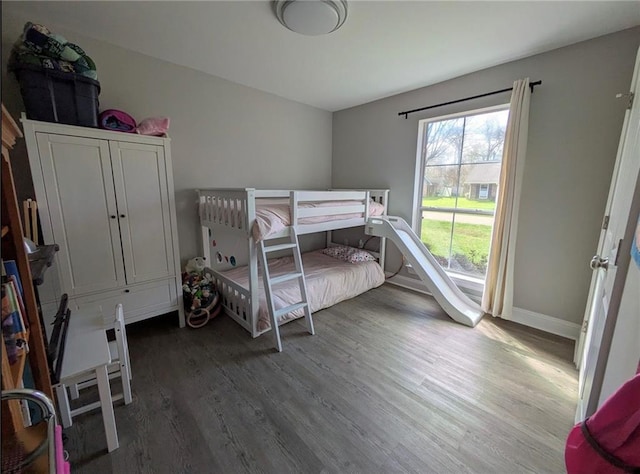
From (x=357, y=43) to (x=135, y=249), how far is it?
97.1 inches

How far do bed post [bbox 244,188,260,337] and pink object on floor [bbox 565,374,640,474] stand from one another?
203 centimetres

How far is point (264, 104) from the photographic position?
3309 mm

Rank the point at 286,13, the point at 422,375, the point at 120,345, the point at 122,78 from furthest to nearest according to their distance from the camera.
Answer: the point at 122,78
the point at 422,375
the point at 286,13
the point at 120,345

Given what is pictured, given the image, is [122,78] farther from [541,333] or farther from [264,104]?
[541,333]

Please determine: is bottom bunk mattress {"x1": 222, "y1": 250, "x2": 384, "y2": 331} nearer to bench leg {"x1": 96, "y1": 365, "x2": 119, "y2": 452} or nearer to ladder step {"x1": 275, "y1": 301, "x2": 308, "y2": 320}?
ladder step {"x1": 275, "y1": 301, "x2": 308, "y2": 320}

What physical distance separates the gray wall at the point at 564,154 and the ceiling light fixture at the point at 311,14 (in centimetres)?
163

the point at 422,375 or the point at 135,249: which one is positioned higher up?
the point at 135,249

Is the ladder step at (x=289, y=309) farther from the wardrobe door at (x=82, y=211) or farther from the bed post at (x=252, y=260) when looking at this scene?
the wardrobe door at (x=82, y=211)

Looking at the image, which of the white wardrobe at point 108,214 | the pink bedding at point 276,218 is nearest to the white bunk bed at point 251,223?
the pink bedding at point 276,218

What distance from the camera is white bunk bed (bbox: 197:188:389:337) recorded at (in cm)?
225

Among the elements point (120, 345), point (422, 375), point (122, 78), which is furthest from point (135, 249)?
point (422, 375)

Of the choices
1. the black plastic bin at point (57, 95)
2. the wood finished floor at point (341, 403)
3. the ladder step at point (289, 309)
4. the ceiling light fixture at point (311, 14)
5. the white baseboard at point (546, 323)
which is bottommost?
the wood finished floor at point (341, 403)

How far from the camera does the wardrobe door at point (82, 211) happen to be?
1.82 m

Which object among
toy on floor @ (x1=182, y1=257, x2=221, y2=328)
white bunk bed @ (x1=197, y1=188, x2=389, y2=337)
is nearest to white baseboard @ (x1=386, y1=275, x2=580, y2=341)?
white bunk bed @ (x1=197, y1=188, x2=389, y2=337)
